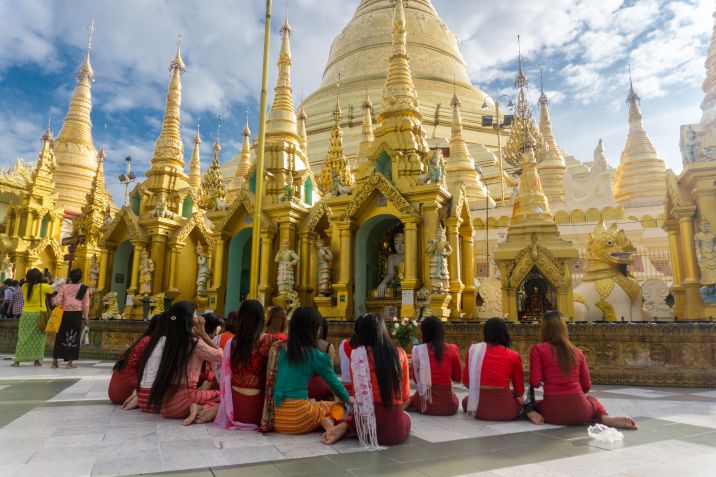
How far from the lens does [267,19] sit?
11336 millimetres

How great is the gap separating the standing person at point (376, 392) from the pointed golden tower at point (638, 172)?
24.8m

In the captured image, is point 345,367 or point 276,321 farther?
point 345,367

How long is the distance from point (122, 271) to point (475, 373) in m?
18.1

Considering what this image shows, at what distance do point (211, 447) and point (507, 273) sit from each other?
380 inches

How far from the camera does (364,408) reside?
4352mm

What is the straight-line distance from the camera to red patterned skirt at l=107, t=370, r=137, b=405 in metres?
6.07

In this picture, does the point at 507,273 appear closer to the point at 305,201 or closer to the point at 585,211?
the point at 305,201

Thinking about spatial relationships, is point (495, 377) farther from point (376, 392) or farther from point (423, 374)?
point (376, 392)

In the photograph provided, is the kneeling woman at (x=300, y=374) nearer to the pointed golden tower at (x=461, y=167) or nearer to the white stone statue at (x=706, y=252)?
the white stone statue at (x=706, y=252)

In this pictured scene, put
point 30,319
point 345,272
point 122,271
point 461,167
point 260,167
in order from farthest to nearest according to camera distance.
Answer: point 461,167 → point 122,271 → point 345,272 → point 260,167 → point 30,319

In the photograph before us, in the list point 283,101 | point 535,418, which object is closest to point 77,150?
point 283,101

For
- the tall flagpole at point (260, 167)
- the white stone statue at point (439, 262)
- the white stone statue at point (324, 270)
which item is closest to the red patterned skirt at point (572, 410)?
the tall flagpole at point (260, 167)

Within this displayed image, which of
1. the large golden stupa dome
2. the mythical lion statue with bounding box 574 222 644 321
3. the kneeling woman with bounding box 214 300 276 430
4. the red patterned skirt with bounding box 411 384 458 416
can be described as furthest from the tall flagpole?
the large golden stupa dome

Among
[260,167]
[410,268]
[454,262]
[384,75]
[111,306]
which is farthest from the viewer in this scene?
[384,75]
